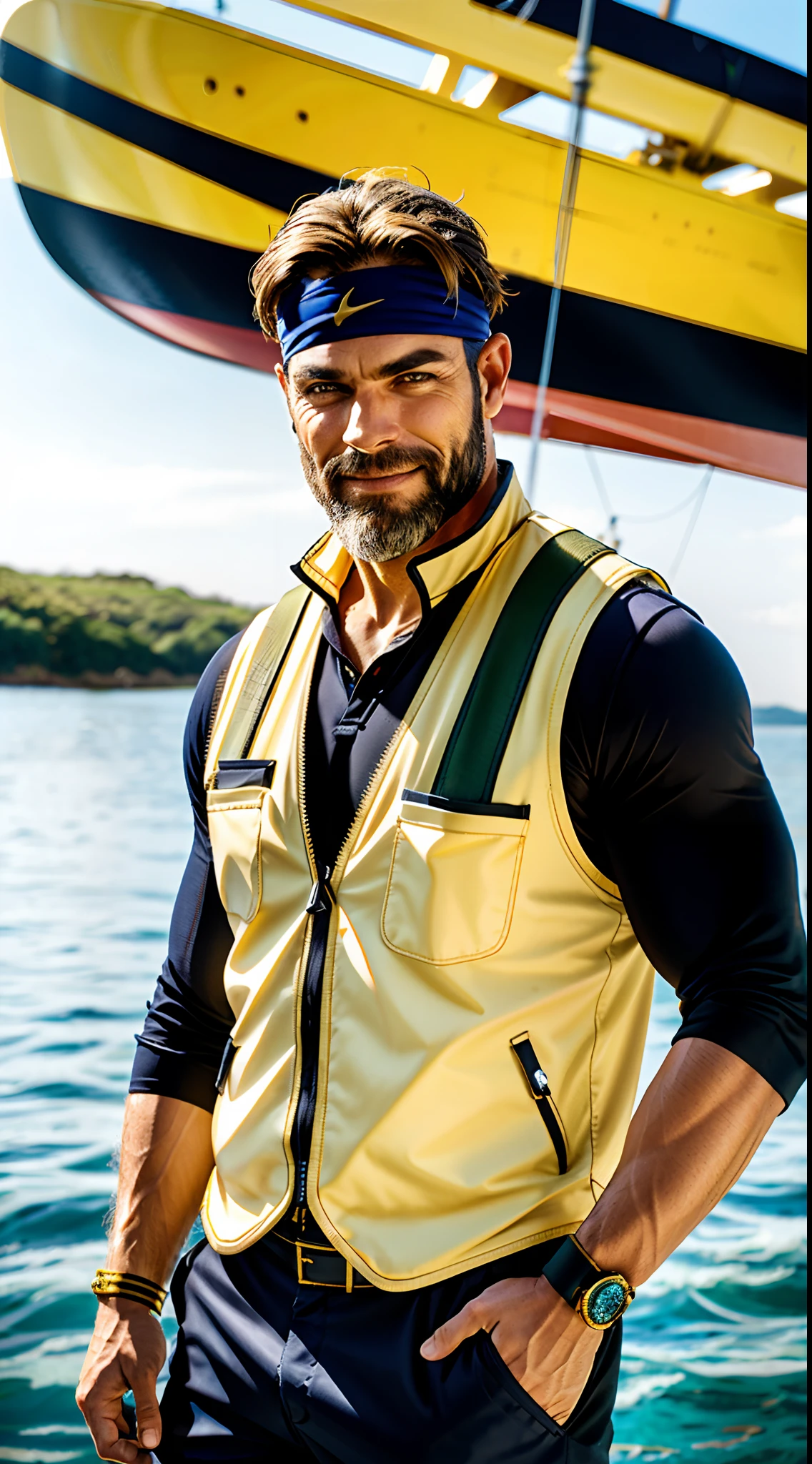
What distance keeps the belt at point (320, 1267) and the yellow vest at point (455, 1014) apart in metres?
0.02

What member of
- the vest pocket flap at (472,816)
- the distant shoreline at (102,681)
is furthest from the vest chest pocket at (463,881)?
the distant shoreline at (102,681)

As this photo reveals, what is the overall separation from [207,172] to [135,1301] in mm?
2644

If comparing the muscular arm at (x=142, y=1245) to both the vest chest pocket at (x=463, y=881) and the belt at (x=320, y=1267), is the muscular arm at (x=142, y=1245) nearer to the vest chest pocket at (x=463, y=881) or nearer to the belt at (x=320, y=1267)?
the belt at (x=320, y=1267)

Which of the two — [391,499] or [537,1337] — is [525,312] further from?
[537,1337]

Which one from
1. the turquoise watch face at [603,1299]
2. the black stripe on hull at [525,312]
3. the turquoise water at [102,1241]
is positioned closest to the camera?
the turquoise watch face at [603,1299]

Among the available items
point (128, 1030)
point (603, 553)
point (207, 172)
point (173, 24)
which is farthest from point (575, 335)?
point (128, 1030)

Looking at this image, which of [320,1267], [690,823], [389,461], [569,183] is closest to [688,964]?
[690,823]

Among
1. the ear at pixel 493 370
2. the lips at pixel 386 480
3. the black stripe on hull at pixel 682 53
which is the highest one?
the black stripe on hull at pixel 682 53

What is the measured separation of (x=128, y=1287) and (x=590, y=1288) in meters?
0.46

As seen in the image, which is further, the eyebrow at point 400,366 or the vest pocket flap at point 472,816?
the eyebrow at point 400,366

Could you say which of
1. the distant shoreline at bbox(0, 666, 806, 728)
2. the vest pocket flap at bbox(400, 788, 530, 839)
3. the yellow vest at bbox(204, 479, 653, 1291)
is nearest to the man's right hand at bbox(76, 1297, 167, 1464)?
the yellow vest at bbox(204, 479, 653, 1291)

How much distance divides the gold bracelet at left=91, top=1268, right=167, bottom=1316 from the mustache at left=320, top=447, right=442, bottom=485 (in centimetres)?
72

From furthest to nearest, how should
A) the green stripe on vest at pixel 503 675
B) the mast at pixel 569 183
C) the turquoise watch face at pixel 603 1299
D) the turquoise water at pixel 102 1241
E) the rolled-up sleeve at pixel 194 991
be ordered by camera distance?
1. the mast at pixel 569 183
2. the turquoise water at pixel 102 1241
3. the rolled-up sleeve at pixel 194 991
4. the green stripe on vest at pixel 503 675
5. the turquoise watch face at pixel 603 1299

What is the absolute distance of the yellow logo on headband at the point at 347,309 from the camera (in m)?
0.90
